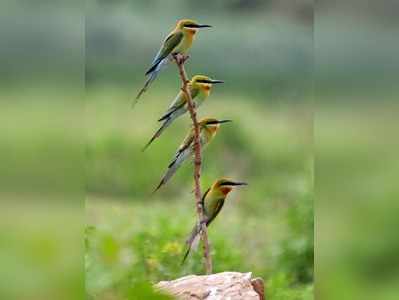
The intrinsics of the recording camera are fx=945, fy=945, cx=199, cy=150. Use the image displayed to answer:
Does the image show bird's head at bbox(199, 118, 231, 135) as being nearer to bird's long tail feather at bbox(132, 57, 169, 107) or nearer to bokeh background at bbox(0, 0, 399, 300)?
bokeh background at bbox(0, 0, 399, 300)

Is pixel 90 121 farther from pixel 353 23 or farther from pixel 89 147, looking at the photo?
pixel 353 23

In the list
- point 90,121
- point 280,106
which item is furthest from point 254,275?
point 90,121

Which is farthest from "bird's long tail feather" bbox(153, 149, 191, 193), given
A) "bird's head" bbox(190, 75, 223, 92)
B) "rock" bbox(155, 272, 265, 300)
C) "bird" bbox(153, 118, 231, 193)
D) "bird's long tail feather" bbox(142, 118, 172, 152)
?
"rock" bbox(155, 272, 265, 300)

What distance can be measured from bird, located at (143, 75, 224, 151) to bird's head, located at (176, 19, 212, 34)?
151 mm

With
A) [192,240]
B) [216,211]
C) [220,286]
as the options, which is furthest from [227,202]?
[220,286]

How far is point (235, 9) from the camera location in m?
3.08

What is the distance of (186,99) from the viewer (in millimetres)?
3072

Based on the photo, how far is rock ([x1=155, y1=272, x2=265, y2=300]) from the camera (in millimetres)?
3107

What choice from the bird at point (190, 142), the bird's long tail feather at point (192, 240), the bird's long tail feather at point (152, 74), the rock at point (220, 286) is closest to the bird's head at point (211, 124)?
the bird at point (190, 142)

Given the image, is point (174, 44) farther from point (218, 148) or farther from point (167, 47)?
point (218, 148)

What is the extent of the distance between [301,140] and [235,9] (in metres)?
0.48

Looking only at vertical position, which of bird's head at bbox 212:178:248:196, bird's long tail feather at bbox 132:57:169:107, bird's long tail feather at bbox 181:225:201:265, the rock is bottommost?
the rock

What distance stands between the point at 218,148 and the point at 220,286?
1.51 ft

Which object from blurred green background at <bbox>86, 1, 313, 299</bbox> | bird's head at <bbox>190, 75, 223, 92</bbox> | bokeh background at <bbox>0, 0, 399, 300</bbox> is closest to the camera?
bokeh background at <bbox>0, 0, 399, 300</bbox>
